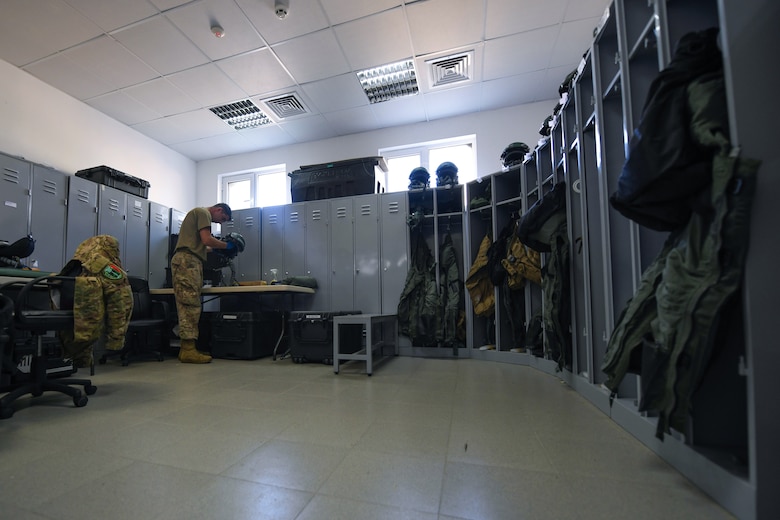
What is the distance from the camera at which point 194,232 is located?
3.99m

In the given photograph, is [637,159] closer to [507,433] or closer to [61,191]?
[507,433]

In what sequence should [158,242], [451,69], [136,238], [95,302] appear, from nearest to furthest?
[95,302], [451,69], [136,238], [158,242]

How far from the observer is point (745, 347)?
3.22 feet

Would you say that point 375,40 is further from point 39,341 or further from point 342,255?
point 39,341

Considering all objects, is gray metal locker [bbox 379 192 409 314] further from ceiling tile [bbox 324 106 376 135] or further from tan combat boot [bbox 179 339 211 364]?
tan combat boot [bbox 179 339 211 364]

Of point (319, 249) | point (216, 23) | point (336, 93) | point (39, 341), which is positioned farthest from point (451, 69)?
point (39, 341)

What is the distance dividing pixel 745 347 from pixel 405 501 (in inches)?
43.8

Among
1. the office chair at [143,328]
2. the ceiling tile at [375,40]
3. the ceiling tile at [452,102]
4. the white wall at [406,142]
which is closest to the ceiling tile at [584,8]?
the ceiling tile at [452,102]

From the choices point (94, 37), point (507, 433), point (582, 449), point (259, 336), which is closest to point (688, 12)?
point (582, 449)

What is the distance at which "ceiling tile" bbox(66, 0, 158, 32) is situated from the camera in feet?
10.9

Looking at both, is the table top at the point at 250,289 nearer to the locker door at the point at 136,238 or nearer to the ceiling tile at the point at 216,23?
the locker door at the point at 136,238

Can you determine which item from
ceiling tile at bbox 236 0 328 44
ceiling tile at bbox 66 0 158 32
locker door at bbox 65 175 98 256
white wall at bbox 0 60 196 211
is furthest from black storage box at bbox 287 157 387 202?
white wall at bbox 0 60 196 211

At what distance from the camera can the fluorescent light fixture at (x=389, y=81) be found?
14.6 feet

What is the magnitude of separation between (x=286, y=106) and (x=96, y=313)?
4.11 m
